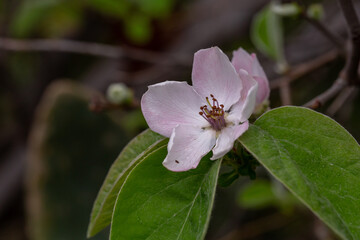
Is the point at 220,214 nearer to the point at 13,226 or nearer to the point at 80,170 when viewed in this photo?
the point at 80,170

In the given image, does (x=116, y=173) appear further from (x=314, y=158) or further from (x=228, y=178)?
(x=314, y=158)

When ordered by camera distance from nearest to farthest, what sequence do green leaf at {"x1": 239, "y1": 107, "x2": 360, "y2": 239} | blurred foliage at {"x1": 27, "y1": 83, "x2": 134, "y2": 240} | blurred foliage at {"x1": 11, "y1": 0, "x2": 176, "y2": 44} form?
1. green leaf at {"x1": 239, "y1": 107, "x2": 360, "y2": 239}
2. blurred foliage at {"x1": 27, "y1": 83, "x2": 134, "y2": 240}
3. blurred foliage at {"x1": 11, "y1": 0, "x2": 176, "y2": 44}

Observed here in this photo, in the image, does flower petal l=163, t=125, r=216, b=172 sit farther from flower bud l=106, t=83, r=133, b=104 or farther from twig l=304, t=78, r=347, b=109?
flower bud l=106, t=83, r=133, b=104

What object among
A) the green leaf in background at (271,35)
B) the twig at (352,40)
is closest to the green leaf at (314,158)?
the twig at (352,40)

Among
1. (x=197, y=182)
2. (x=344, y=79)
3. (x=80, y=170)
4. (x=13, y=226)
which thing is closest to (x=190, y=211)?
(x=197, y=182)

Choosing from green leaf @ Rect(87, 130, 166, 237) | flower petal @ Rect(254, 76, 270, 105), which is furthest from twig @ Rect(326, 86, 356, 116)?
green leaf @ Rect(87, 130, 166, 237)

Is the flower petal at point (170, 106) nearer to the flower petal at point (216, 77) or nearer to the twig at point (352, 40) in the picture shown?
the flower petal at point (216, 77)
